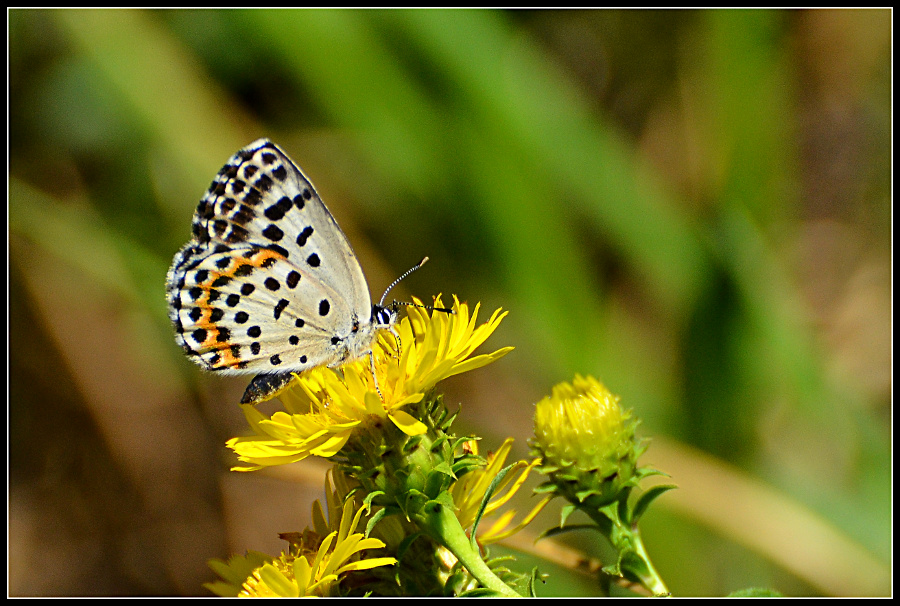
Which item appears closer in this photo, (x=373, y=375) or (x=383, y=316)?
(x=373, y=375)

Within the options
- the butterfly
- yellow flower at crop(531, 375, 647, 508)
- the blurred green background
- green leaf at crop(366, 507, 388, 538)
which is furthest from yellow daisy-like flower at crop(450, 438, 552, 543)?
the blurred green background

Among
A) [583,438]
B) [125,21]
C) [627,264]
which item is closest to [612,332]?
[627,264]

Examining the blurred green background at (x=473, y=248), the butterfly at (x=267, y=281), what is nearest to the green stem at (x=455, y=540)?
the butterfly at (x=267, y=281)

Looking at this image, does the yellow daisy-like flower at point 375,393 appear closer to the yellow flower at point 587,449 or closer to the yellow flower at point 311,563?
the yellow flower at point 311,563

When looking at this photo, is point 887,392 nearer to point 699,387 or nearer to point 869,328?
point 869,328

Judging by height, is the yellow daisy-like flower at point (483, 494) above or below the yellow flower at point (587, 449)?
below

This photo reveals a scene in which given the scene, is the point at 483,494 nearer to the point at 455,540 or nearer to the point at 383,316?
the point at 455,540

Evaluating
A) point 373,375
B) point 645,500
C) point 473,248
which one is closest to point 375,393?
point 373,375
